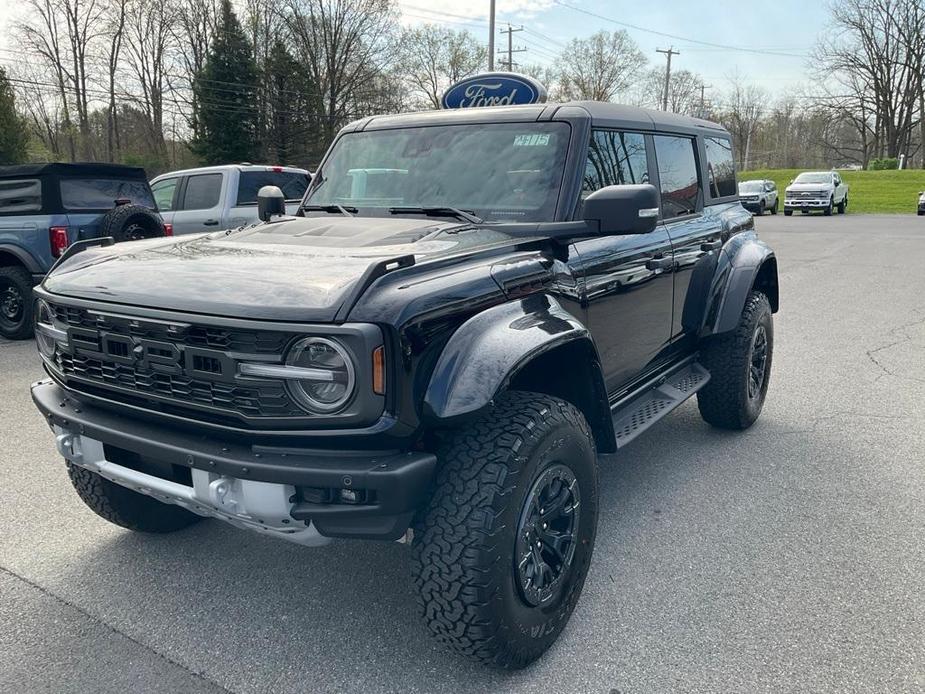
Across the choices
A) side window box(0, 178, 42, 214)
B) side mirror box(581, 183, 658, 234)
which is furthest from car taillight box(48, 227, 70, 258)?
side mirror box(581, 183, 658, 234)

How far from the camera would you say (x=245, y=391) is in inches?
85.0

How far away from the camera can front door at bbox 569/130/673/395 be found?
318 centimetres

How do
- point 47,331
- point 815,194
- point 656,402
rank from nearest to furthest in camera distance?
point 47,331, point 656,402, point 815,194

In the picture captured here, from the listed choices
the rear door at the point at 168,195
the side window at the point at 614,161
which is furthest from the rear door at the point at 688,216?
the rear door at the point at 168,195

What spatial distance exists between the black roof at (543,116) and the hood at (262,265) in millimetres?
673

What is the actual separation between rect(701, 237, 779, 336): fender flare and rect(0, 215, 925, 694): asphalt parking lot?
814 millimetres

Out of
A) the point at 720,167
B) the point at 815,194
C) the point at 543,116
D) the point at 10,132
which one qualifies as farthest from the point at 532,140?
the point at 815,194

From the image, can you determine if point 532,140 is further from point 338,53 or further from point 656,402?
point 338,53

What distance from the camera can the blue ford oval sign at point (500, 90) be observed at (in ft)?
12.9

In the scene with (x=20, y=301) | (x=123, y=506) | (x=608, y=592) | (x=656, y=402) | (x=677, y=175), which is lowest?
(x=608, y=592)

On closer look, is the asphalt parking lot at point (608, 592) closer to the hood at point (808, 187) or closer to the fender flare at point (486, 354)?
the fender flare at point (486, 354)

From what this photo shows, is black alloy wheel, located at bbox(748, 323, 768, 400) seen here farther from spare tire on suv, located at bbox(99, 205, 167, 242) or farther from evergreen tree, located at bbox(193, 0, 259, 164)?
evergreen tree, located at bbox(193, 0, 259, 164)

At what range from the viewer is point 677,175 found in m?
4.23

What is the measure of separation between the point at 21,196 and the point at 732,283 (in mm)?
7320
